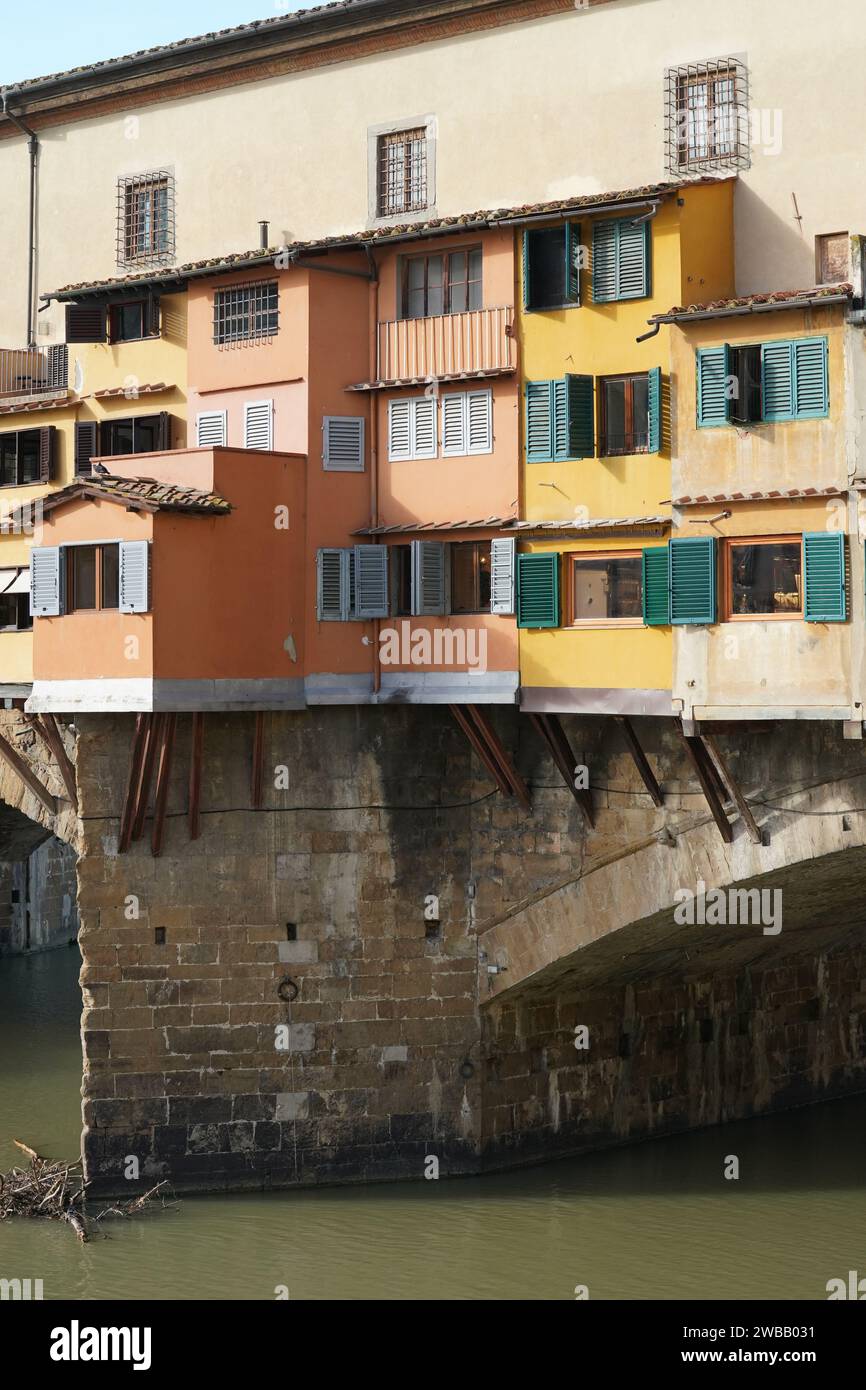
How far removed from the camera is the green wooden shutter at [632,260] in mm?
21109

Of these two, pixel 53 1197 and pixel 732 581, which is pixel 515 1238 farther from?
pixel 732 581

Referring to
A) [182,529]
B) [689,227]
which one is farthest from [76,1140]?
[689,227]

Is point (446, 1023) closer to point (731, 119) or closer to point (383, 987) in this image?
point (383, 987)

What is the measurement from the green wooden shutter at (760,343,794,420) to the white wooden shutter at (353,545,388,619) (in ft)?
16.5

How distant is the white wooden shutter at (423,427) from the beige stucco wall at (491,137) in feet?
10.4

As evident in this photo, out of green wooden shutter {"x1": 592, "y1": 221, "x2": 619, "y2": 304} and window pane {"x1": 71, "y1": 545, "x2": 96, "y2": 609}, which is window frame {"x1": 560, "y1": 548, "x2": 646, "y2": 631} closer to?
green wooden shutter {"x1": 592, "y1": 221, "x2": 619, "y2": 304}

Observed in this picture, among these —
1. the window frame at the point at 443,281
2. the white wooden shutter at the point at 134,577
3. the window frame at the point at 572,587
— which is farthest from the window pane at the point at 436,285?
the white wooden shutter at the point at 134,577

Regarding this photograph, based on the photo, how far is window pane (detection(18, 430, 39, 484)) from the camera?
2678 centimetres

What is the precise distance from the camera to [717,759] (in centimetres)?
2088

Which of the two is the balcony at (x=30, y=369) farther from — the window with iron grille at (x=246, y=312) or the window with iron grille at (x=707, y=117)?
the window with iron grille at (x=707, y=117)

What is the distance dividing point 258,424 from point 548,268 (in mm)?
4142

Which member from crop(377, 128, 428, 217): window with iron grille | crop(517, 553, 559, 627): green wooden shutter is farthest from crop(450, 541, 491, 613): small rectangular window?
crop(377, 128, 428, 217): window with iron grille

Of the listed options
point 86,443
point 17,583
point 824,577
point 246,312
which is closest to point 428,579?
point 246,312
